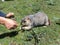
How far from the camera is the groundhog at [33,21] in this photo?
969cm

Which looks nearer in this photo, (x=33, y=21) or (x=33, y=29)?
(x=33, y=29)

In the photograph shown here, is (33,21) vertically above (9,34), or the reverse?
(33,21)

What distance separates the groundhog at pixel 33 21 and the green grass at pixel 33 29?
166 millimetres

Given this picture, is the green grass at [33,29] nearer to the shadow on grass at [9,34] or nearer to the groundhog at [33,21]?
the shadow on grass at [9,34]

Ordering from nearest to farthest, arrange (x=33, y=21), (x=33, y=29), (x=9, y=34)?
(x=9, y=34), (x=33, y=29), (x=33, y=21)

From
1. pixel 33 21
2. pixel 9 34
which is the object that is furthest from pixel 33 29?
pixel 9 34

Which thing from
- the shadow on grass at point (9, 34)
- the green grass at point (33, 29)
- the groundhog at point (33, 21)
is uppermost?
the groundhog at point (33, 21)

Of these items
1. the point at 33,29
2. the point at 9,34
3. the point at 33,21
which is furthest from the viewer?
the point at 33,21

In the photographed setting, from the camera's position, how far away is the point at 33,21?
1002 centimetres

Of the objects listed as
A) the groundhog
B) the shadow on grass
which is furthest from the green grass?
the groundhog

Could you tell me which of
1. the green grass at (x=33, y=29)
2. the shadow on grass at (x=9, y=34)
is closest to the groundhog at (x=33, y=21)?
the green grass at (x=33, y=29)

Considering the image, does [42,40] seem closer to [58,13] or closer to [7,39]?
[7,39]

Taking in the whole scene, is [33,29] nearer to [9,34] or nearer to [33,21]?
[33,21]

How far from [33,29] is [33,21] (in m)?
0.30
